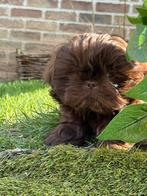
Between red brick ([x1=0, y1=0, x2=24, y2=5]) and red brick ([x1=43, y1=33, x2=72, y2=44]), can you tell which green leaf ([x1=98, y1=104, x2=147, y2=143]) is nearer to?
red brick ([x1=43, y1=33, x2=72, y2=44])

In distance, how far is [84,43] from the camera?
2934mm

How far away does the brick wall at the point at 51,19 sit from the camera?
8242mm

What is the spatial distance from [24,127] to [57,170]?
1.16m

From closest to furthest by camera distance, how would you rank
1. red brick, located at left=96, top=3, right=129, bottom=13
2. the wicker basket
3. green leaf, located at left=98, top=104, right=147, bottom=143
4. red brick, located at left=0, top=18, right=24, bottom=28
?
green leaf, located at left=98, top=104, right=147, bottom=143 → the wicker basket → red brick, located at left=96, top=3, right=129, bottom=13 → red brick, located at left=0, top=18, right=24, bottom=28

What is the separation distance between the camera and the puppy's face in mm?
2873

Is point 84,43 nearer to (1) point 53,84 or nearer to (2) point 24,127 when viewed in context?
(1) point 53,84

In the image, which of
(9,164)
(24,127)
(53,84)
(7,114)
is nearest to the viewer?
(9,164)

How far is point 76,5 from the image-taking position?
8289mm

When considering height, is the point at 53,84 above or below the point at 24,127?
above

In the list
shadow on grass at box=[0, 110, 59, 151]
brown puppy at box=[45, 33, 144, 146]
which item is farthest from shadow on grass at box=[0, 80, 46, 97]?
brown puppy at box=[45, 33, 144, 146]

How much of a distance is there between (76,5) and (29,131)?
16.3 ft

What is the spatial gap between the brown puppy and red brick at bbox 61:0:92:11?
5247mm

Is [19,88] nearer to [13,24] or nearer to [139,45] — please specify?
[13,24]

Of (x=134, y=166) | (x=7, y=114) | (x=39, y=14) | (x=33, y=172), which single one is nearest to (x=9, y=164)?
(x=33, y=172)
